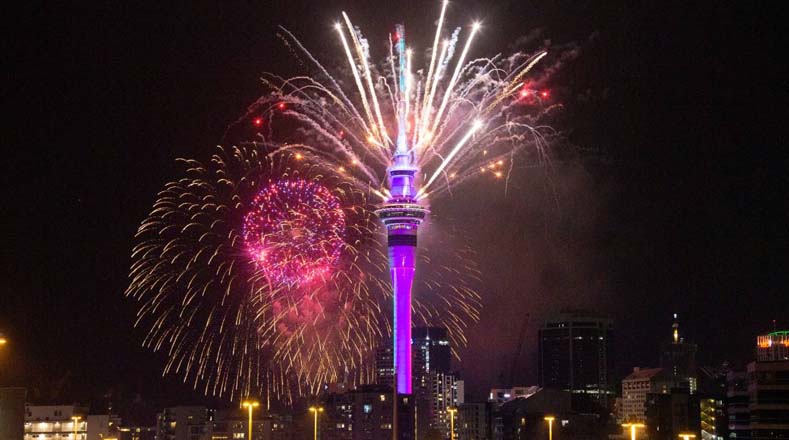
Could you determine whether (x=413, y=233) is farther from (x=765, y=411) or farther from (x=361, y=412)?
(x=765, y=411)

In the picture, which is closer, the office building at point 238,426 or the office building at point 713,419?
the office building at point 238,426

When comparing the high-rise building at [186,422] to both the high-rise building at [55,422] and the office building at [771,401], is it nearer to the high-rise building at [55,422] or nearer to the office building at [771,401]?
the high-rise building at [55,422]

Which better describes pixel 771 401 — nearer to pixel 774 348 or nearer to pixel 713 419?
pixel 774 348

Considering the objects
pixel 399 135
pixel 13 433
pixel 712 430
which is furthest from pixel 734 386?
pixel 13 433

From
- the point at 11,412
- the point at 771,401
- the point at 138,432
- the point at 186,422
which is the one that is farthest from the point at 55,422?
the point at 11,412

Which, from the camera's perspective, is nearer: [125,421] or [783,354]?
[783,354]

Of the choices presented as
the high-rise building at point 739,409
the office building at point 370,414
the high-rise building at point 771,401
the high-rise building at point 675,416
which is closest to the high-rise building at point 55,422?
the office building at point 370,414

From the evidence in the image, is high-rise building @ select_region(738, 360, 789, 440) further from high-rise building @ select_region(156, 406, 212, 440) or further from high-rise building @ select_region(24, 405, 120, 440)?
high-rise building @ select_region(156, 406, 212, 440)
